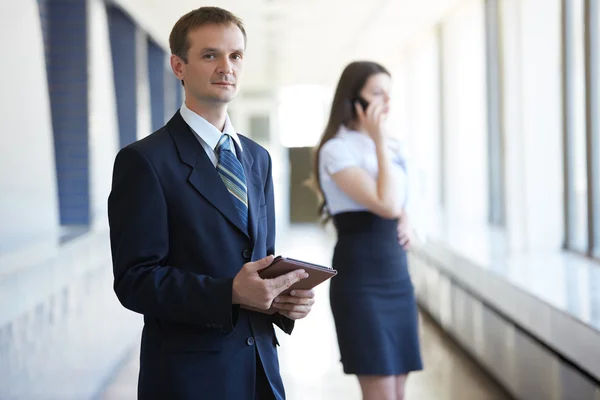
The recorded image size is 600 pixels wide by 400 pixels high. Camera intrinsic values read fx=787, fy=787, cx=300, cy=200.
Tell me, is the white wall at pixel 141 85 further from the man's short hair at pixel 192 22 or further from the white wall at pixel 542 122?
the man's short hair at pixel 192 22

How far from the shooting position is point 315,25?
33.8 feet

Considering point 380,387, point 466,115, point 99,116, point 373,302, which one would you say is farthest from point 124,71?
point 380,387

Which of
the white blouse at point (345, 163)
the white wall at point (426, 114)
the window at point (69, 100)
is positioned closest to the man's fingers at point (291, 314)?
the white blouse at point (345, 163)

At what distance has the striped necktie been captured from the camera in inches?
63.7

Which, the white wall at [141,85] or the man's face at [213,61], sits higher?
the white wall at [141,85]

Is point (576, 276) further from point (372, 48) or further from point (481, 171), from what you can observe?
point (372, 48)

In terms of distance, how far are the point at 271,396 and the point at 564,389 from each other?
7.63 ft

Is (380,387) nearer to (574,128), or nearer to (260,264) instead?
(260,264)

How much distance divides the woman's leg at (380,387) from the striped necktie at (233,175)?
50.0 inches

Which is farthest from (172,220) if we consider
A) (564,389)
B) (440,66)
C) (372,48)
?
(372,48)

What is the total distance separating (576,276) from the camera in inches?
178

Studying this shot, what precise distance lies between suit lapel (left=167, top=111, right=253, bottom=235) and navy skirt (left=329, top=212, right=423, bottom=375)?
1.22m

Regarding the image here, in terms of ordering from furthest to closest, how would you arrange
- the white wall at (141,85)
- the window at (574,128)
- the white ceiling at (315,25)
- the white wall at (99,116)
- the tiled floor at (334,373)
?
the white wall at (141,85) → the white ceiling at (315,25) → the white wall at (99,116) → the window at (574,128) → the tiled floor at (334,373)

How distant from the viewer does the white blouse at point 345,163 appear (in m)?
2.82
